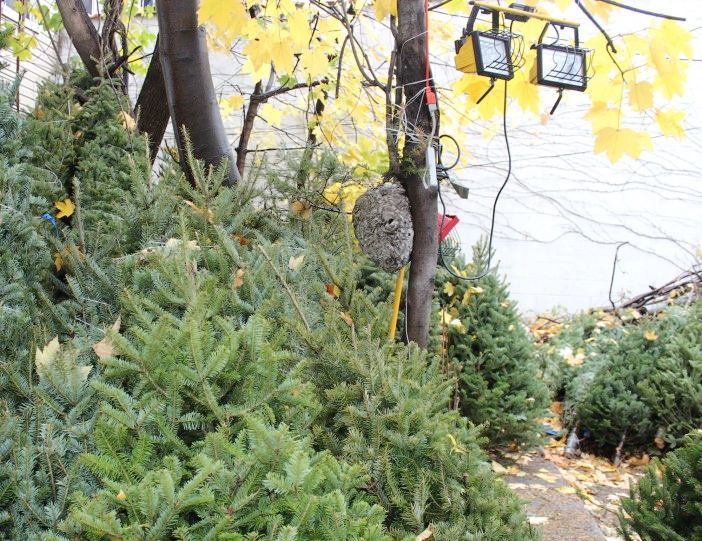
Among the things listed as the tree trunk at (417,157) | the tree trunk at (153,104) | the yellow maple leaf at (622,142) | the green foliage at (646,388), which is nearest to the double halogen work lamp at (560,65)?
the yellow maple leaf at (622,142)

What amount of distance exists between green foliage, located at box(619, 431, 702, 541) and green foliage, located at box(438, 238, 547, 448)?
5.63 ft

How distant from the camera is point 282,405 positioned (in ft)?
4.96

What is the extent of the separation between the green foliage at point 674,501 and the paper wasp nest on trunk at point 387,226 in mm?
1473

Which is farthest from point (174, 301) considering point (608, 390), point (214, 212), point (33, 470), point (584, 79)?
point (608, 390)

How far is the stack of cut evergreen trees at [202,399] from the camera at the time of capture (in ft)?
3.86

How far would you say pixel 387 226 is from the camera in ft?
9.18

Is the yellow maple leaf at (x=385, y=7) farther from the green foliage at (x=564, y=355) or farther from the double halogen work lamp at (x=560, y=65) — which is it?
the green foliage at (x=564, y=355)

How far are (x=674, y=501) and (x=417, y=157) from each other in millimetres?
1867

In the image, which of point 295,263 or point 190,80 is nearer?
point 295,263

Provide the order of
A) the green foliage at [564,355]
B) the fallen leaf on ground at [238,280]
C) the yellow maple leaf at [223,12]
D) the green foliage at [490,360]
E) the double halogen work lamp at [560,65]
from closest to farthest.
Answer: the fallen leaf on ground at [238,280]
the yellow maple leaf at [223,12]
the double halogen work lamp at [560,65]
the green foliage at [490,360]
the green foliage at [564,355]

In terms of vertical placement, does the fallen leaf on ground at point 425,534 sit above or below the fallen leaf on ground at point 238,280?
below

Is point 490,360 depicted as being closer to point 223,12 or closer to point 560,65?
point 560,65

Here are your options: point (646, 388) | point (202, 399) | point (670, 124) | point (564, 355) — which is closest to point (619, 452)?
point (646, 388)

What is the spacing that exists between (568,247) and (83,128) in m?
8.21
